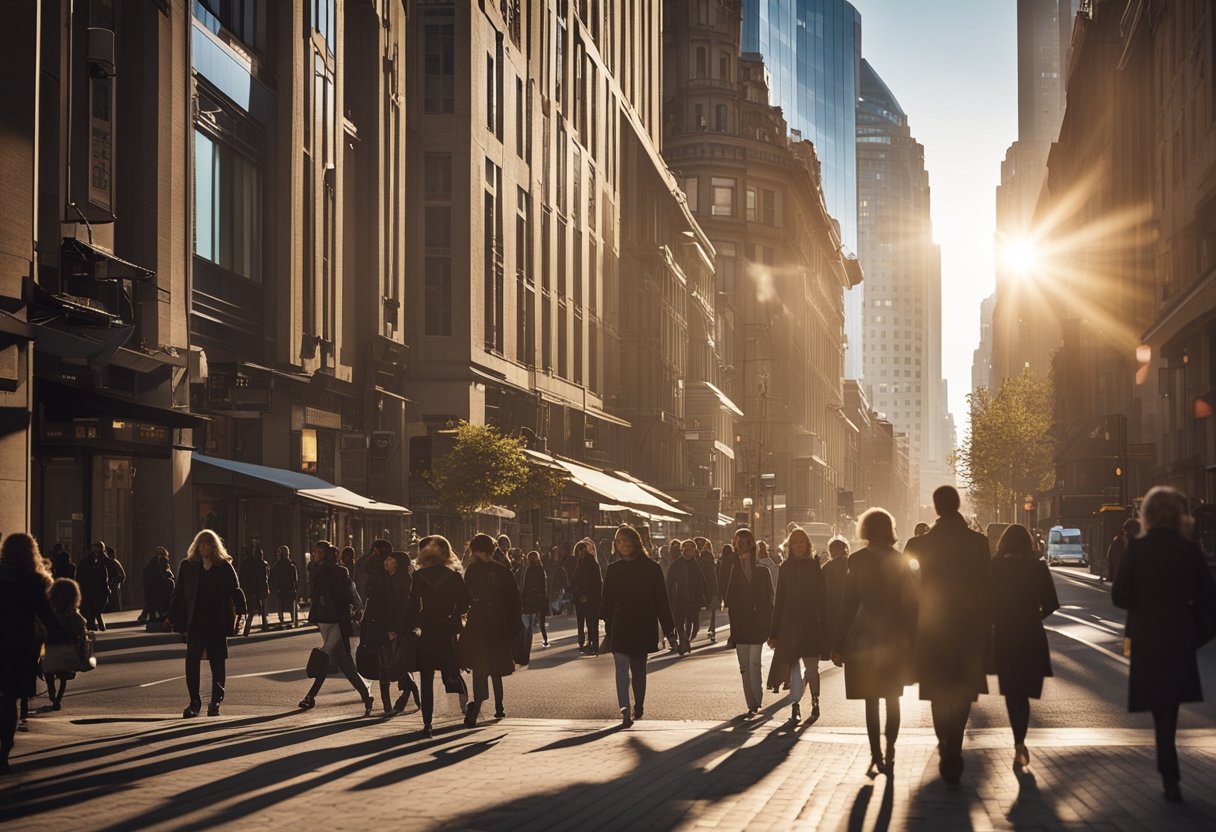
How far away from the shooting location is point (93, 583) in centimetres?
2658

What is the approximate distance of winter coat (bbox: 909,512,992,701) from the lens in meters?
10.6

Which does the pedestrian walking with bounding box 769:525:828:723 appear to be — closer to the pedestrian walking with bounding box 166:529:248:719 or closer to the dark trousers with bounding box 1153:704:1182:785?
the pedestrian walking with bounding box 166:529:248:719

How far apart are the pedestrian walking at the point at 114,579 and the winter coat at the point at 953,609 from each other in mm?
19271

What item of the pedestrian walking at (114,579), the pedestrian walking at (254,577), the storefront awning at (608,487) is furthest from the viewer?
the storefront awning at (608,487)

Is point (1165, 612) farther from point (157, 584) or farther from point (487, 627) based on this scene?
point (157, 584)

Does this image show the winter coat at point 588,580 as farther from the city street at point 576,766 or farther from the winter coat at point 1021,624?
the winter coat at point 1021,624

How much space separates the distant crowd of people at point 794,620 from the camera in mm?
9898

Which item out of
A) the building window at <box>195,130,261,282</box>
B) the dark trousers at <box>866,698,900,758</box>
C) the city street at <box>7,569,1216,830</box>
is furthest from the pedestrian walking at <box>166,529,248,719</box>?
the building window at <box>195,130,261,282</box>

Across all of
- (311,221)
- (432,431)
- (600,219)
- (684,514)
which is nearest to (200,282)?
(311,221)

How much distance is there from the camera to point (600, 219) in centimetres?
7169

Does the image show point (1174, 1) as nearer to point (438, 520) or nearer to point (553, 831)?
point (438, 520)

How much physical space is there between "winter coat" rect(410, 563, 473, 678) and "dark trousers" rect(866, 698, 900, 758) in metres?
4.48

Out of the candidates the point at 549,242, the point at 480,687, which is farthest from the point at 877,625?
the point at 549,242

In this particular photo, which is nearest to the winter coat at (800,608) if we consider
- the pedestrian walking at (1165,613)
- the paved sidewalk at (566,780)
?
the paved sidewalk at (566,780)
